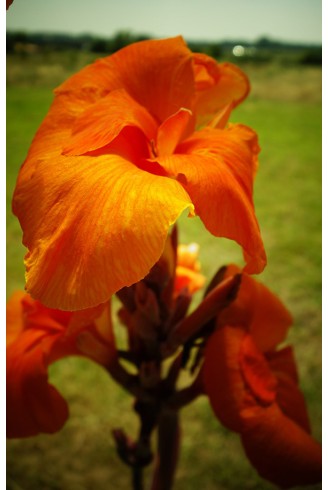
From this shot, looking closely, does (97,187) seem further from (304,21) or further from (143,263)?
(304,21)

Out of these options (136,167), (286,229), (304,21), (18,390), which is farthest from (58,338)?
(286,229)

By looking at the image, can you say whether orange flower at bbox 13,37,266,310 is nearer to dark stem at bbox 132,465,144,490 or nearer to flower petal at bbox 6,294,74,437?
flower petal at bbox 6,294,74,437

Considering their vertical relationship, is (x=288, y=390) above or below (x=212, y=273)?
above

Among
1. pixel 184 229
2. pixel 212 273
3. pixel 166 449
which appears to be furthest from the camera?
pixel 184 229

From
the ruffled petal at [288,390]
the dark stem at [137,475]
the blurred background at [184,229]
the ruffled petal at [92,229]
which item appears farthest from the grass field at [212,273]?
the ruffled petal at [92,229]

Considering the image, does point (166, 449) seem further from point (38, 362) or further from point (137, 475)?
point (38, 362)

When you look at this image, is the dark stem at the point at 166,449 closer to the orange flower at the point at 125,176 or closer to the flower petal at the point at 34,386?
the flower petal at the point at 34,386

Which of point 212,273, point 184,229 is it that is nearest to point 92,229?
point 212,273
